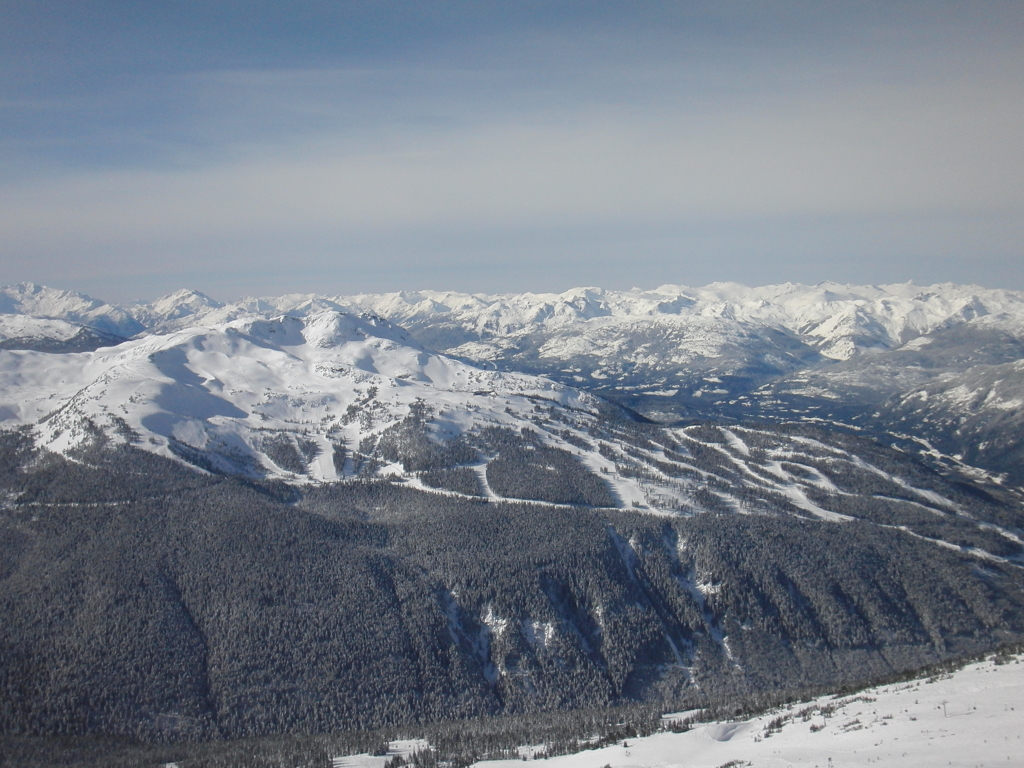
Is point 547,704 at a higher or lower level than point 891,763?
lower

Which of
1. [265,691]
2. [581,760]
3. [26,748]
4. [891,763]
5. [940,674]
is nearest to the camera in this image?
[891,763]

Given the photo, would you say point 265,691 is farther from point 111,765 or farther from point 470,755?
point 470,755

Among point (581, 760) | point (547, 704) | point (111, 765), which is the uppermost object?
point (581, 760)

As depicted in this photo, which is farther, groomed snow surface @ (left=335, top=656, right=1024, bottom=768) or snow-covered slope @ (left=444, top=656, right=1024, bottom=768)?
snow-covered slope @ (left=444, top=656, right=1024, bottom=768)

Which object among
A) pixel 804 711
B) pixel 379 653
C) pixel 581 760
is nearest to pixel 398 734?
pixel 379 653

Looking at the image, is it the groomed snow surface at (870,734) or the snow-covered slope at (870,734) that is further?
the snow-covered slope at (870,734)

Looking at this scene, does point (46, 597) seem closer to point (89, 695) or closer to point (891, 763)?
point (89, 695)

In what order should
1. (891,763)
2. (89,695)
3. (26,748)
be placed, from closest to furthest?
(891,763) → (26,748) → (89,695)

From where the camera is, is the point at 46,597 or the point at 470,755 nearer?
the point at 470,755
